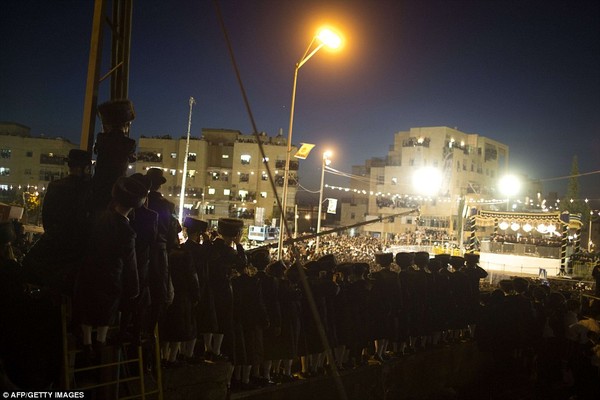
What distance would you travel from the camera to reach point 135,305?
3.70 m

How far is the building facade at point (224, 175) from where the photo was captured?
49.5 meters

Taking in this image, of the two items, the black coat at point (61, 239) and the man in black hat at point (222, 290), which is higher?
the black coat at point (61, 239)

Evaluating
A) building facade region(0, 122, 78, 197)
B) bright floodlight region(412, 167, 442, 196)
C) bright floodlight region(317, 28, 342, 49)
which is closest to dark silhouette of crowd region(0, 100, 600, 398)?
bright floodlight region(317, 28, 342, 49)

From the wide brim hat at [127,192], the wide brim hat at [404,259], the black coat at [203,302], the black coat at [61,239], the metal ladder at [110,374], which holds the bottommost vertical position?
the metal ladder at [110,374]

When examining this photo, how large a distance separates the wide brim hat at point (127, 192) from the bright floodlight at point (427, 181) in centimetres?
4397

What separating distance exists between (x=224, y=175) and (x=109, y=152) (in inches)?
1871

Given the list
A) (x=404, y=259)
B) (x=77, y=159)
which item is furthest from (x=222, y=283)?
(x=404, y=259)

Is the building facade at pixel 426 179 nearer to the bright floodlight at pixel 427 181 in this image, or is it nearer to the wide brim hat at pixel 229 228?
the bright floodlight at pixel 427 181

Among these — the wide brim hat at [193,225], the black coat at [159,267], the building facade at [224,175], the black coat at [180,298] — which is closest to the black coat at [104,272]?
the black coat at [159,267]

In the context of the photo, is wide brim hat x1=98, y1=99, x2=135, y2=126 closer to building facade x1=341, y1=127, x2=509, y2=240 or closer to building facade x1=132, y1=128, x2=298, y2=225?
building facade x1=341, y1=127, x2=509, y2=240

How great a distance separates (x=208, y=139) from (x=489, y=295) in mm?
47666

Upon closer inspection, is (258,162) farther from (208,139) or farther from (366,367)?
(366,367)

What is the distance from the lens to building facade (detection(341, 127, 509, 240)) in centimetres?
4906

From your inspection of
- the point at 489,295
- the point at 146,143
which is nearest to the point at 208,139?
the point at 146,143
